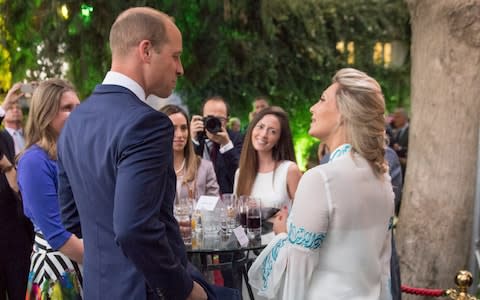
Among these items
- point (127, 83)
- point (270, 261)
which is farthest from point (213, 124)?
point (127, 83)

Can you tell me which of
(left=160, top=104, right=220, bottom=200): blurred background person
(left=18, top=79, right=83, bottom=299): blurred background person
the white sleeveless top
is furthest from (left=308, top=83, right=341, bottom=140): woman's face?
(left=160, top=104, right=220, bottom=200): blurred background person

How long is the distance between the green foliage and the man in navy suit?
14.4 ft

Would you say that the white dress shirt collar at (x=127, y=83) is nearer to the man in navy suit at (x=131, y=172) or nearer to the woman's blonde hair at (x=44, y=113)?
the man in navy suit at (x=131, y=172)

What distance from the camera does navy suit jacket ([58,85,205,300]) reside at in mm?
1375

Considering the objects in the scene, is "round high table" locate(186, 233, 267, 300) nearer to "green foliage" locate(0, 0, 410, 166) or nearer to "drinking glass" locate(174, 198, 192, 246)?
"drinking glass" locate(174, 198, 192, 246)

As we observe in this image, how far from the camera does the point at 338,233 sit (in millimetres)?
1848

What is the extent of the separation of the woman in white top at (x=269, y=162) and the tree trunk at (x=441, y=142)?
0.90 meters

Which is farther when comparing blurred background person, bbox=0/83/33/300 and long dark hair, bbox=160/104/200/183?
long dark hair, bbox=160/104/200/183

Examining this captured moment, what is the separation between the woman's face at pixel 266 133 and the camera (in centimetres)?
371

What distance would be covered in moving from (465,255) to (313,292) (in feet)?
7.43

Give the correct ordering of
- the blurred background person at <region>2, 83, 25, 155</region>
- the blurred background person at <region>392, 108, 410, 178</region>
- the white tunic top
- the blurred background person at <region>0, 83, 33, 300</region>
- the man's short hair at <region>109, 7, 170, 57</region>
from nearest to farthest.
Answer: the man's short hair at <region>109, 7, 170, 57</region>
the white tunic top
the blurred background person at <region>0, 83, 33, 300</region>
the blurred background person at <region>2, 83, 25, 155</region>
the blurred background person at <region>392, 108, 410, 178</region>

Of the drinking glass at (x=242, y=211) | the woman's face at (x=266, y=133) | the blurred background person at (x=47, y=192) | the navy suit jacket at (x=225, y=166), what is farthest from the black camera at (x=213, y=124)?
the blurred background person at (x=47, y=192)

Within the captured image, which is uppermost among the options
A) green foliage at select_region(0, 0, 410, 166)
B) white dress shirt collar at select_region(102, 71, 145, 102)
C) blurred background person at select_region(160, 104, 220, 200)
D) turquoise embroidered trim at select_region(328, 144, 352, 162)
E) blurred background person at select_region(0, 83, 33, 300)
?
green foliage at select_region(0, 0, 410, 166)

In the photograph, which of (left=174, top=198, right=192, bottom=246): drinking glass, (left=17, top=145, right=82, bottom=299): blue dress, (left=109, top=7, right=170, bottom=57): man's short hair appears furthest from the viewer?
(left=174, top=198, right=192, bottom=246): drinking glass
